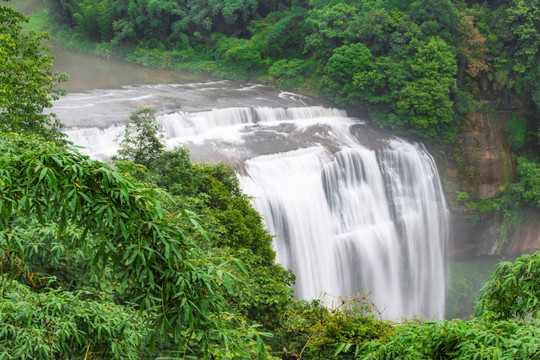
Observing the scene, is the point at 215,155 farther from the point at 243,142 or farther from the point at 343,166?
the point at 343,166

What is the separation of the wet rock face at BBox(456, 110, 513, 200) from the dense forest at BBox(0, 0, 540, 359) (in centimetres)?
56

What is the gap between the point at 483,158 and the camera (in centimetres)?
2212

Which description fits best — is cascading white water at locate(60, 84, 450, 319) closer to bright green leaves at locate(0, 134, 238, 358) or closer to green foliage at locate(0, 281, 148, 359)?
green foliage at locate(0, 281, 148, 359)

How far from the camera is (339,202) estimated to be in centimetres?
1822

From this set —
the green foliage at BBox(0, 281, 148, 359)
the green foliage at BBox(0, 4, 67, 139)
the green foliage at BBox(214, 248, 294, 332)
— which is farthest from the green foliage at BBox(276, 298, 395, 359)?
the green foliage at BBox(0, 4, 67, 139)

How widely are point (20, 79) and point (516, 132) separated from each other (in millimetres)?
20514

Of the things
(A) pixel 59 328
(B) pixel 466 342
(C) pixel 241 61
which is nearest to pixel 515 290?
(B) pixel 466 342

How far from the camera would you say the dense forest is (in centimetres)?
350

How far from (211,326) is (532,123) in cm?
2353

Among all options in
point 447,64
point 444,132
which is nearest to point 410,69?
point 447,64

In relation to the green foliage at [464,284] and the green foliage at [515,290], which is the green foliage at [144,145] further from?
the green foliage at [464,284]

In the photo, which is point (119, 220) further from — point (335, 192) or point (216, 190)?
point (335, 192)

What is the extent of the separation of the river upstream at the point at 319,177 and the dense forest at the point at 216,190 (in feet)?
5.04

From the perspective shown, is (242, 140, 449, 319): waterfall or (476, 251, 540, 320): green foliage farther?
(242, 140, 449, 319): waterfall
